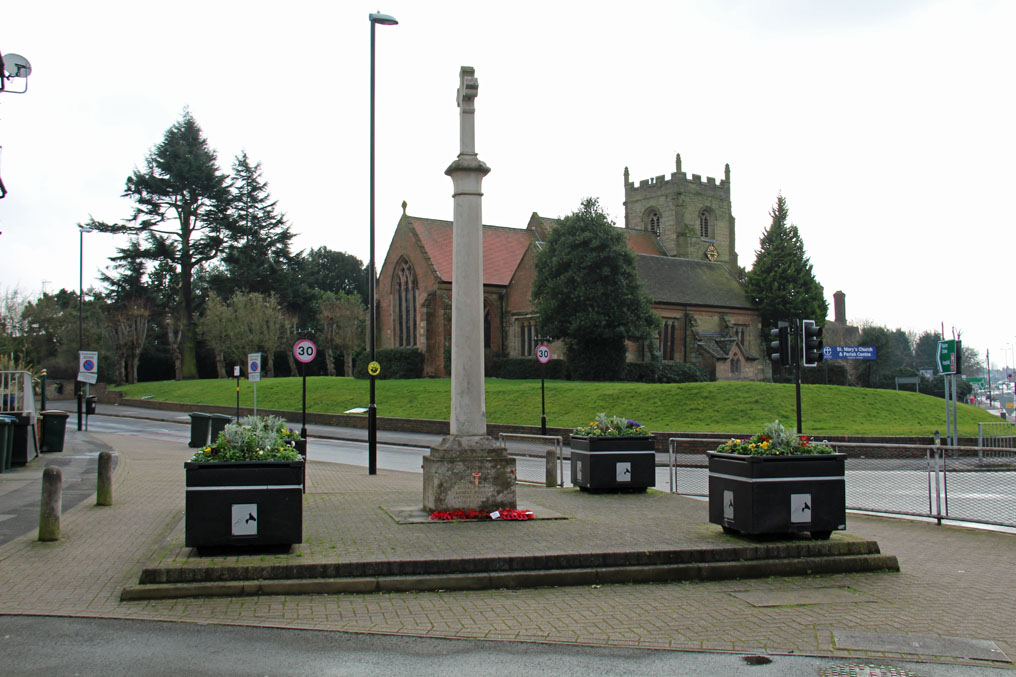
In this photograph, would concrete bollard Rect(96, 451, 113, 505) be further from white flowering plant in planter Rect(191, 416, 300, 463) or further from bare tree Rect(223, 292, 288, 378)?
bare tree Rect(223, 292, 288, 378)

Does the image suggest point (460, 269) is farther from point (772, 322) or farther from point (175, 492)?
point (772, 322)

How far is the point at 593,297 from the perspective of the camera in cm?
4500

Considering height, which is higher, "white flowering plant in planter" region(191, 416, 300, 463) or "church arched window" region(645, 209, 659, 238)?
"church arched window" region(645, 209, 659, 238)

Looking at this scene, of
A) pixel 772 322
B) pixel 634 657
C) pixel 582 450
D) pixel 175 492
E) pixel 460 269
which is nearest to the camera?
pixel 634 657

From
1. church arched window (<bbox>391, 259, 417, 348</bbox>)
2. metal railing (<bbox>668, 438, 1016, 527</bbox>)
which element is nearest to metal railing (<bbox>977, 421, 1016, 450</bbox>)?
metal railing (<bbox>668, 438, 1016, 527</bbox>)

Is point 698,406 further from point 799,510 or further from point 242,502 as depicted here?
point 242,502

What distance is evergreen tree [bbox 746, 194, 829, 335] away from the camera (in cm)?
6316

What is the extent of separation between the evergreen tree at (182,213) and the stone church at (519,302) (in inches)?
702

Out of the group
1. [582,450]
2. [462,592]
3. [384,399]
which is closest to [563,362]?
[384,399]

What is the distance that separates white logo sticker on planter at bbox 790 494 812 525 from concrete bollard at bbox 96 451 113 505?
961 cm

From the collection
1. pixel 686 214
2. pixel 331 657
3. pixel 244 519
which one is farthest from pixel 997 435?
pixel 686 214

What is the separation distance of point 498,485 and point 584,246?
36.5 metres

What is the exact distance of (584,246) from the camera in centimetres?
4600

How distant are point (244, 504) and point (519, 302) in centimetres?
4571
